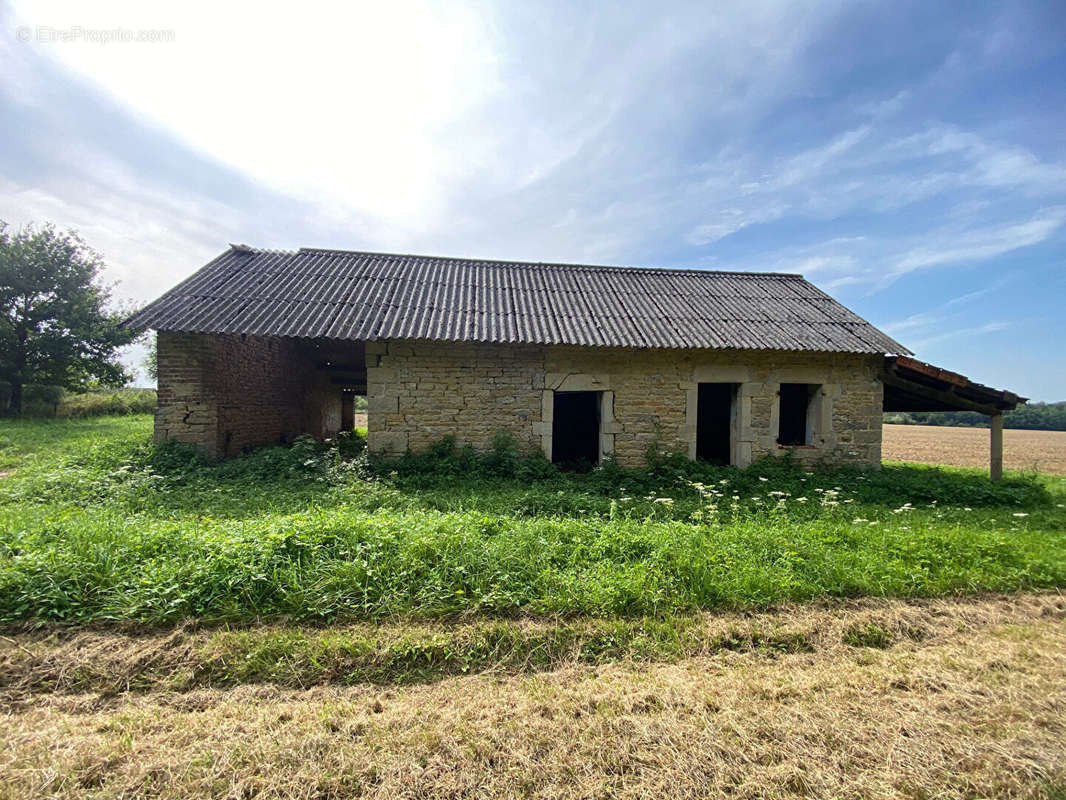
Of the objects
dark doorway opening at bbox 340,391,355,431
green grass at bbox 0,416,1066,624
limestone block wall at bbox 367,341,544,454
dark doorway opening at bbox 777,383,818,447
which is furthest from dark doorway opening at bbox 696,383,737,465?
dark doorway opening at bbox 340,391,355,431

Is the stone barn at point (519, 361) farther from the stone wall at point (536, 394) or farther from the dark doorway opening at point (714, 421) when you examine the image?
the dark doorway opening at point (714, 421)

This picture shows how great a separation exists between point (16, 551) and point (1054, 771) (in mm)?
7061

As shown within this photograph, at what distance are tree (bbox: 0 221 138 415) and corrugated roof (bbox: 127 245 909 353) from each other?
35.6ft

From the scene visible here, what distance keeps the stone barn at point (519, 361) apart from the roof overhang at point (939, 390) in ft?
0.12

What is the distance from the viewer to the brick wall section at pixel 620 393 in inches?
301

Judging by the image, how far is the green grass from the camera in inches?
121

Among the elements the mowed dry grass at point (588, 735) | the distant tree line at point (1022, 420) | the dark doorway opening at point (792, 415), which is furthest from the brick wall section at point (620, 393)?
the distant tree line at point (1022, 420)

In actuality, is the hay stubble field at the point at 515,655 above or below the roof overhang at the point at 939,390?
below

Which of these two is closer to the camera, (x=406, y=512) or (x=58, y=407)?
(x=406, y=512)

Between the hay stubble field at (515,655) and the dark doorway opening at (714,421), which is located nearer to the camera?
the hay stubble field at (515,655)

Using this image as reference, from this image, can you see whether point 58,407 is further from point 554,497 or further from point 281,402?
point 554,497

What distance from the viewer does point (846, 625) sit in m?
3.15

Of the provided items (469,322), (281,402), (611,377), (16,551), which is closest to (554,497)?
(611,377)

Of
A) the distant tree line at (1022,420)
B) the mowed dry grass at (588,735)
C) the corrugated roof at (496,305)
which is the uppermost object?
the corrugated roof at (496,305)
